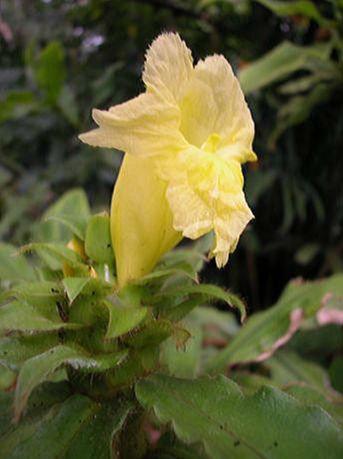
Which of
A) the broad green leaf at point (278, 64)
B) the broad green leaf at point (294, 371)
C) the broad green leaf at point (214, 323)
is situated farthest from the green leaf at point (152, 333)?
the broad green leaf at point (278, 64)

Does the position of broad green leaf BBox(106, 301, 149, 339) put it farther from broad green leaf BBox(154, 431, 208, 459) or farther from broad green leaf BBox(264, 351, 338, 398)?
broad green leaf BBox(264, 351, 338, 398)

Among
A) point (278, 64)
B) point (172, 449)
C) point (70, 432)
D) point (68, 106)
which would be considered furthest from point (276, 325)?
point (68, 106)

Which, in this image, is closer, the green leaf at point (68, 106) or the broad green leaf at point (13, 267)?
the broad green leaf at point (13, 267)

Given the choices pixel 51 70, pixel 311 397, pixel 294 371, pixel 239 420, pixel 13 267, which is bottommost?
pixel 294 371

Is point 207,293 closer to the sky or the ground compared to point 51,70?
closer to the ground

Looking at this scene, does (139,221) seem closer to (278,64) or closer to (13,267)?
(13,267)

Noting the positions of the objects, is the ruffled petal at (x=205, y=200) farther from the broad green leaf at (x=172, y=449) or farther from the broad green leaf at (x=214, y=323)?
the broad green leaf at (x=214, y=323)

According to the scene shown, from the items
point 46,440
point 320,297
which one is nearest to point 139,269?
point 46,440
